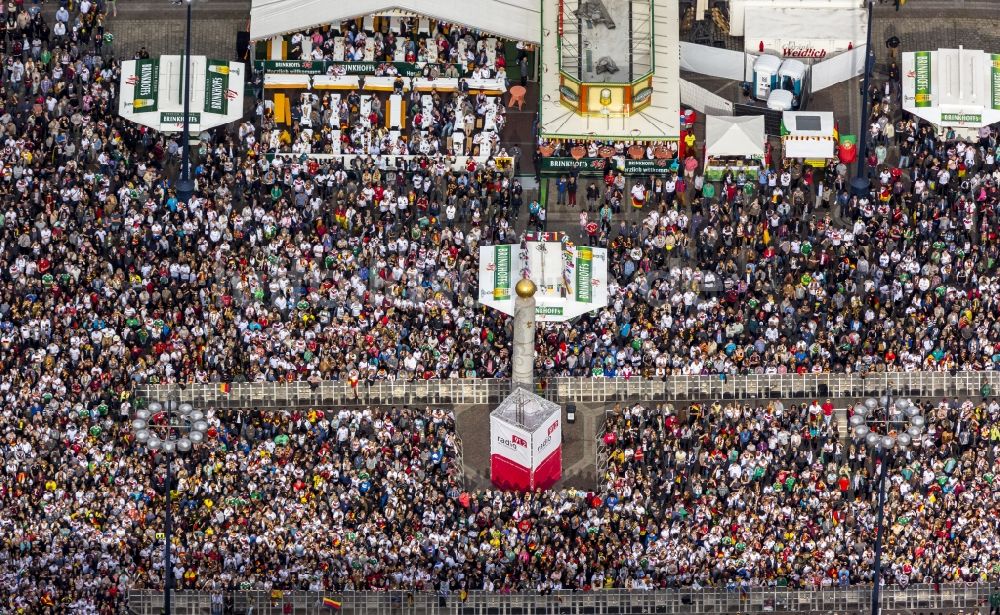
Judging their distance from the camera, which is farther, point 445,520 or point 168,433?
point 445,520

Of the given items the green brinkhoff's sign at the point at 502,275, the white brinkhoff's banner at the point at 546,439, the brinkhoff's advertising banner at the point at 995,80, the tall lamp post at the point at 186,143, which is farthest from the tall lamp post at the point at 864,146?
the tall lamp post at the point at 186,143

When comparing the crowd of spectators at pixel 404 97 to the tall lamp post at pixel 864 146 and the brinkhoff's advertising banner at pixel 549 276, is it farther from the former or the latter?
the tall lamp post at pixel 864 146

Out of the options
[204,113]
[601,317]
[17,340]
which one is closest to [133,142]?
[204,113]

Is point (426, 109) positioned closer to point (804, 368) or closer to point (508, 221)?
point (508, 221)

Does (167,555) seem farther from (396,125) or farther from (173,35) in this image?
(173,35)

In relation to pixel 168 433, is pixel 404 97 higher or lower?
higher

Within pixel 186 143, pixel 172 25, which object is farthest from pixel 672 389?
pixel 172 25
